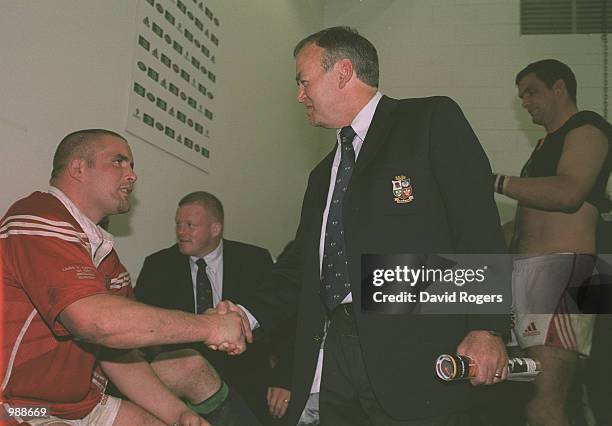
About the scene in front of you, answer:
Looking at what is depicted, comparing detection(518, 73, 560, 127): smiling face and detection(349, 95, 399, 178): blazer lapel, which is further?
detection(518, 73, 560, 127): smiling face

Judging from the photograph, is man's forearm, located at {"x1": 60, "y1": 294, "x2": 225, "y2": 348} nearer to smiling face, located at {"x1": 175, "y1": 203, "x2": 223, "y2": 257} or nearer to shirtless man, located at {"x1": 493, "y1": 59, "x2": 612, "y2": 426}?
shirtless man, located at {"x1": 493, "y1": 59, "x2": 612, "y2": 426}

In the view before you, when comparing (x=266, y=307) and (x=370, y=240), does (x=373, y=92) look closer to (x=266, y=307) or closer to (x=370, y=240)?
(x=370, y=240)

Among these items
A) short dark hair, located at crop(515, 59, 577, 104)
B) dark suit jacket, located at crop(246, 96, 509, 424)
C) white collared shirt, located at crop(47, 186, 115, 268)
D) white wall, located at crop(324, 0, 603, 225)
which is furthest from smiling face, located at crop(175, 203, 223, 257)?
white wall, located at crop(324, 0, 603, 225)

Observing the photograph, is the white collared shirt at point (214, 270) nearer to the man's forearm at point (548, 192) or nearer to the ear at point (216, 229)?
the ear at point (216, 229)

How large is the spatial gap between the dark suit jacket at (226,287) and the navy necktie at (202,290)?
0.13 ft

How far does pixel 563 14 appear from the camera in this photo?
5.27 m

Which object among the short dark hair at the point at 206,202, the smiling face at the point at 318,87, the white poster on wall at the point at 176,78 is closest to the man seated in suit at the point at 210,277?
the short dark hair at the point at 206,202

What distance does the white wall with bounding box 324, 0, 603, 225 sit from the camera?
518 centimetres

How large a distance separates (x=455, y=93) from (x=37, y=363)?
14.7 feet

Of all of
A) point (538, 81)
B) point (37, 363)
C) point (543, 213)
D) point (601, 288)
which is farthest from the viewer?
point (538, 81)

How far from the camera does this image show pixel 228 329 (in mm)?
1761

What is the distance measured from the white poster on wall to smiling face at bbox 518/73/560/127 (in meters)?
1.61

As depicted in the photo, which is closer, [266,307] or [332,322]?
[332,322]

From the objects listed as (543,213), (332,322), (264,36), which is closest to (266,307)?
(332,322)
